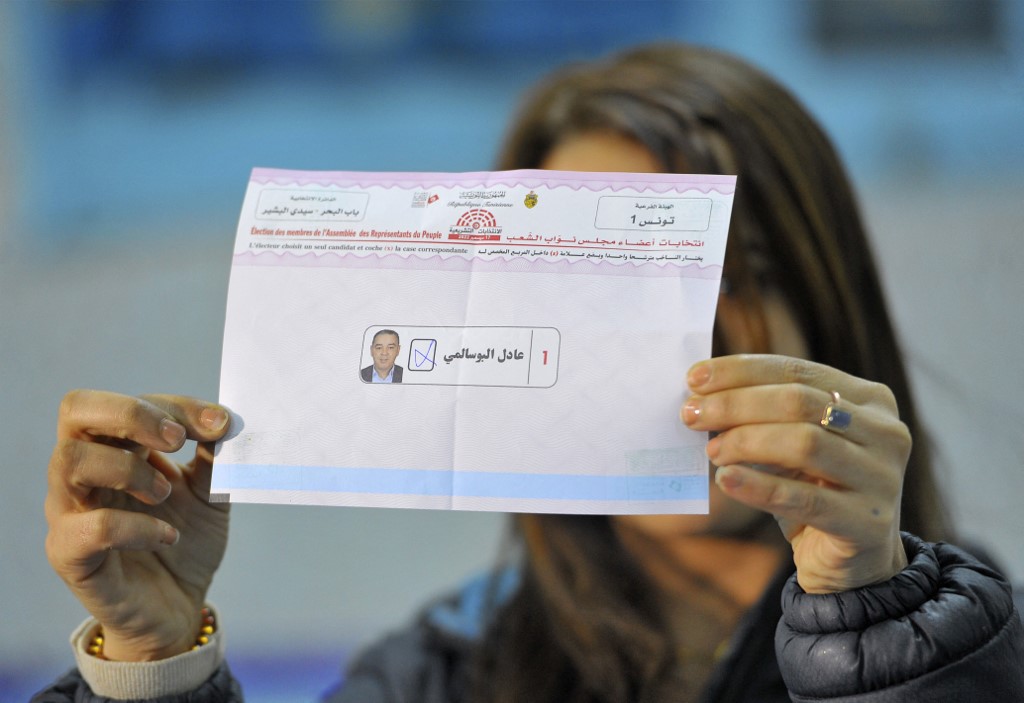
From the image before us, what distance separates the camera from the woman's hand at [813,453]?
539 mm

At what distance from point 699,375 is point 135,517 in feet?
1.41

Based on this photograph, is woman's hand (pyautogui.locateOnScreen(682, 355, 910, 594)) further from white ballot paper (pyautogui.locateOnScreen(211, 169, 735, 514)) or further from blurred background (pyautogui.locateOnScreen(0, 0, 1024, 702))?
blurred background (pyautogui.locateOnScreen(0, 0, 1024, 702))

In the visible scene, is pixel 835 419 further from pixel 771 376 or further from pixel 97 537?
pixel 97 537

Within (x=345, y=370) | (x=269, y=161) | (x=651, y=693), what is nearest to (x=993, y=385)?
(x=651, y=693)

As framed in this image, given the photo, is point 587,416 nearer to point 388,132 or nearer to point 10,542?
point 388,132

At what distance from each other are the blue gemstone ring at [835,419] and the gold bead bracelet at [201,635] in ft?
1.74

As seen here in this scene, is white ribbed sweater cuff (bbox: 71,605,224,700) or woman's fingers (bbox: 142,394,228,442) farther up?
woman's fingers (bbox: 142,394,228,442)

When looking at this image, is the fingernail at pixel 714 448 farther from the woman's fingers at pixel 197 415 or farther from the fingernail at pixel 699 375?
the woman's fingers at pixel 197 415

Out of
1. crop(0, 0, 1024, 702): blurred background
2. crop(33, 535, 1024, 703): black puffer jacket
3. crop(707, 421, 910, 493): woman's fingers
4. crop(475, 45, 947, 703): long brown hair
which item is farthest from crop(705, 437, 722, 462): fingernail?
crop(0, 0, 1024, 702): blurred background

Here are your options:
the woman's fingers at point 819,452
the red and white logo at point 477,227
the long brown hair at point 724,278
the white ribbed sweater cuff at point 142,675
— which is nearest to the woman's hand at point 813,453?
the woman's fingers at point 819,452

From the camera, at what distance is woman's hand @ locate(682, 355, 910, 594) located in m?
0.54

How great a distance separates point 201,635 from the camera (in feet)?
2.40

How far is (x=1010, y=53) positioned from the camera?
4.47 feet

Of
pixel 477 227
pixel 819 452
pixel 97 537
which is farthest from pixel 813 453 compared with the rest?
pixel 97 537
